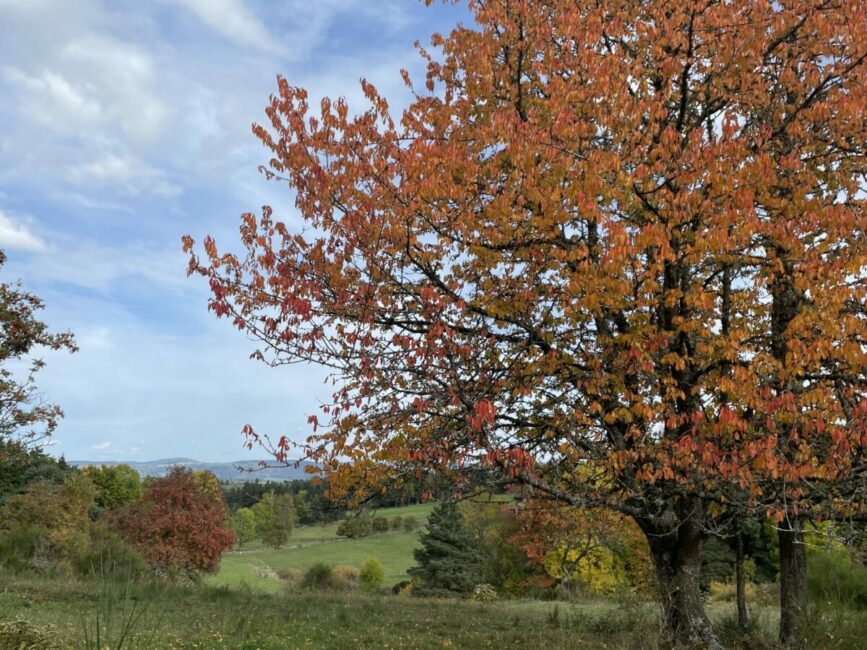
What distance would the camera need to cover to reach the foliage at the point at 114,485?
72625 millimetres

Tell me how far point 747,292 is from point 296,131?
25.9 feet

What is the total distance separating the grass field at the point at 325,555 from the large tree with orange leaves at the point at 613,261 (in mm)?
44061

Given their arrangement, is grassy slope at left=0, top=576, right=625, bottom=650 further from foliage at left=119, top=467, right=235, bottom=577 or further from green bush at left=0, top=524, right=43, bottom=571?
foliage at left=119, top=467, right=235, bottom=577

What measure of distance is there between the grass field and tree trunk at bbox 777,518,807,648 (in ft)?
143

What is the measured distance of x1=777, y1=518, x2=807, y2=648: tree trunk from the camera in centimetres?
994

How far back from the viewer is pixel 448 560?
4675cm

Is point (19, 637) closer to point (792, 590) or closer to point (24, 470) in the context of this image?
point (792, 590)

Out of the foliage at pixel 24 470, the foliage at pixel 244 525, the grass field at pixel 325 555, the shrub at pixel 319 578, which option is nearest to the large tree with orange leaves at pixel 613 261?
the foliage at pixel 24 470

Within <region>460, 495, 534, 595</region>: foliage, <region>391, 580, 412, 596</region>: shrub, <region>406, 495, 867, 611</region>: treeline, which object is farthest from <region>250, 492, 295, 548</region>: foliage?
<region>406, 495, 867, 611</region>: treeline

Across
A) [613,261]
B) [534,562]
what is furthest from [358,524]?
[534,562]

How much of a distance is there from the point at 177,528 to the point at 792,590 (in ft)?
97.3

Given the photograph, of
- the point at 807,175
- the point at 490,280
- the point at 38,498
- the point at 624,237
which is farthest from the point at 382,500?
the point at 38,498

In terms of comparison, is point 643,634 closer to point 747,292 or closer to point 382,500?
point 382,500

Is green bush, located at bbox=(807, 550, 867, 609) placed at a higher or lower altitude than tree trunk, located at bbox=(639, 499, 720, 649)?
lower
